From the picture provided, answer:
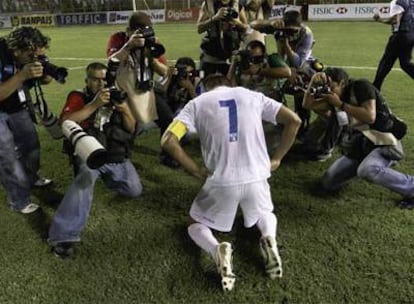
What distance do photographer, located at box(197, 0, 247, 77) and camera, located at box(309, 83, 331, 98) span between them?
5.28ft

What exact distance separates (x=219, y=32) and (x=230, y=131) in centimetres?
264

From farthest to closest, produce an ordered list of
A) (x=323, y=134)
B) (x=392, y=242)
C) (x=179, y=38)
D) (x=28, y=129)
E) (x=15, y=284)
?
(x=179, y=38)
(x=323, y=134)
(x=28, y=129)
(x=392, y=242)
(x=15, y=284)

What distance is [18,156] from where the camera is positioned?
401cm

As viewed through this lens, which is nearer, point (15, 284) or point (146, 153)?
point (15, 284)

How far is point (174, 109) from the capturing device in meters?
5.20

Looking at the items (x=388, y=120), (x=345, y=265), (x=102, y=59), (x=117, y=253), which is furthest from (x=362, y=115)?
(x=102, y=59)

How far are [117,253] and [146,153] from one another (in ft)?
7.11

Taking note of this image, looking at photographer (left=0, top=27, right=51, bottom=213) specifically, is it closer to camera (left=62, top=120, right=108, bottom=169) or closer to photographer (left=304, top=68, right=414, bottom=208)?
camera (left=62, top=120, right=108, bottom=169)

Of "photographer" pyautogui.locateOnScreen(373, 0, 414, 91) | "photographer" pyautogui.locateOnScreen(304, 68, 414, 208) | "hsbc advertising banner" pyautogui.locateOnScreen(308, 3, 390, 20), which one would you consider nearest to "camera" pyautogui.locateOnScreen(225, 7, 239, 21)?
"photographer" pyautogui.locateOnScreen(304, 68, 414, 208)

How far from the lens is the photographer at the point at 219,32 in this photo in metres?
4.89

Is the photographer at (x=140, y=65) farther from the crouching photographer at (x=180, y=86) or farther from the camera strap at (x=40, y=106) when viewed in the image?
the camera strap at (x=40, y=106)

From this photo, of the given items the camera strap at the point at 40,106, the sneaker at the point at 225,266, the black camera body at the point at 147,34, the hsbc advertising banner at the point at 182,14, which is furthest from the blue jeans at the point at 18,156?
the hsbc advertising banner at the point at 182,14

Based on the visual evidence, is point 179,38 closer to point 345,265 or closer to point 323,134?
point 323,134

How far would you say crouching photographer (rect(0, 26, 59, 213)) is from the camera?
11.4 feet
